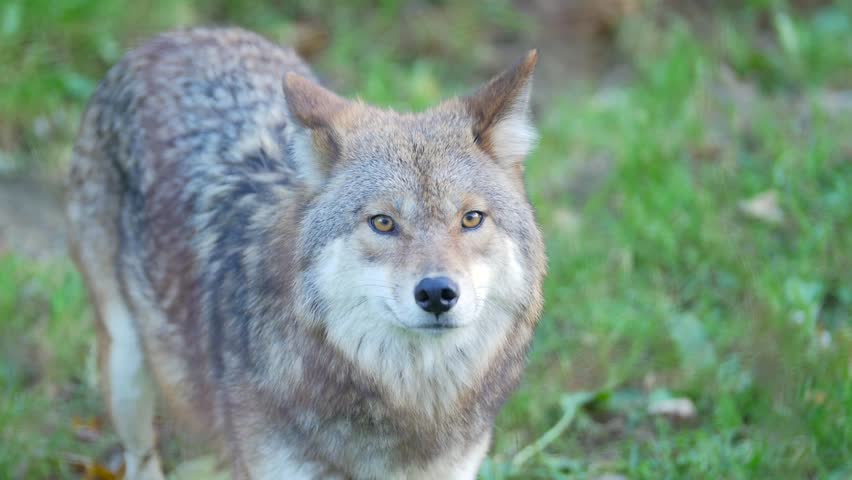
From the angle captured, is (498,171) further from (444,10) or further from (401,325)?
(444,10)

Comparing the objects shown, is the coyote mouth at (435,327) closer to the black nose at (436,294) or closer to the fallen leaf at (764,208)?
the black nose at (436,294)

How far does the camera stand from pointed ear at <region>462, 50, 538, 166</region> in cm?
359

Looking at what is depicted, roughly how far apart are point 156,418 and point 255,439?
1686 mm

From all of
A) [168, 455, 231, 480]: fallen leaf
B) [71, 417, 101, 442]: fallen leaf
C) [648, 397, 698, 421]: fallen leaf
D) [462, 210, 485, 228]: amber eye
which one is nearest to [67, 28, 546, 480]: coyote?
[462, 210, 485, 228]: amber eye

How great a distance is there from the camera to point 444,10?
8.73 metres

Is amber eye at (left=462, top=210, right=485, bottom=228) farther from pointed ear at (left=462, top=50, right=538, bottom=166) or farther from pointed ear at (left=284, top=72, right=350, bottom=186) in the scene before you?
pointed ear at (left=284, top=72, right=350, bottom=186)

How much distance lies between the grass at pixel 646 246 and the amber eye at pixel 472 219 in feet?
3.24

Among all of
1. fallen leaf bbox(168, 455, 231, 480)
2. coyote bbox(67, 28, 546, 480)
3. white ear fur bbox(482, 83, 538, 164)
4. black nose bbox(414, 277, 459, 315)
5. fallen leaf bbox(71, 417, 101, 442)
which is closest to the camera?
black nose bbox(414, 277, 459, 315)

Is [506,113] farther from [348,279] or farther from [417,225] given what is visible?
[348,279]

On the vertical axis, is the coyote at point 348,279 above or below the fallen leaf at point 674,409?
above

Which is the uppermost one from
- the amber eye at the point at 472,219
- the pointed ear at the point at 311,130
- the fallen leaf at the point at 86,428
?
the pointed ear at the point at 311,130

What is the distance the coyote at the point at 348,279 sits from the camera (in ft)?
11.1

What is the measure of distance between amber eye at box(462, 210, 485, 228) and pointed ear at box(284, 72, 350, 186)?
54 cm

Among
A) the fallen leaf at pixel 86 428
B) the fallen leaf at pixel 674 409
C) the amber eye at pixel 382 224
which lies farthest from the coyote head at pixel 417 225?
the fallen leaf at pixel 86 428
